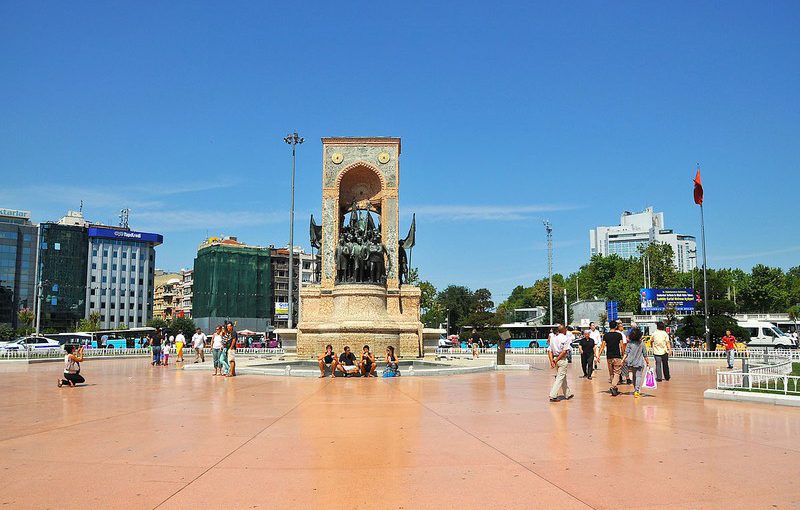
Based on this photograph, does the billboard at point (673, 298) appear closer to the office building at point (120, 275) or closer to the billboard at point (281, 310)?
the billboard at point (281, 310)

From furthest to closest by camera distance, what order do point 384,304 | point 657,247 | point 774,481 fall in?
point 657,247 < point 384,304 < point 774,481

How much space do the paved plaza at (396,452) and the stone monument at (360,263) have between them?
13179 millimetres

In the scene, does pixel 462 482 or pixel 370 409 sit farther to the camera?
pixel 370 409

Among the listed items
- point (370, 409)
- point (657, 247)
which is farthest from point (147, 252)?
point (370, 409)

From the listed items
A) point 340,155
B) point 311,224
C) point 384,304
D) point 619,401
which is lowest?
point 619,401

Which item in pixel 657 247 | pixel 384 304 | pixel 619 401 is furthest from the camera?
pixel 657 247

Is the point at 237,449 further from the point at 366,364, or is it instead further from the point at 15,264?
the point at 15,264

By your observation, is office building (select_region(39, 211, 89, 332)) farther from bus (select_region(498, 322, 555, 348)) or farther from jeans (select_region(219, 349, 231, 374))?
jeans (select_region(219, 349, 231, 374))

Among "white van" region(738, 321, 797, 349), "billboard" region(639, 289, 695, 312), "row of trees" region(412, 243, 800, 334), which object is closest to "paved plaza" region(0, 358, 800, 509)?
"white van" region(738, 321, 797, 349)

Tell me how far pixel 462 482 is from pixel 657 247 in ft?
319

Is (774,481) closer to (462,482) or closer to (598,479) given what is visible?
(598,479)

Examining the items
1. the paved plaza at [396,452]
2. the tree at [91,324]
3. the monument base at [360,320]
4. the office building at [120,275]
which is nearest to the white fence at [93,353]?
the monument base at [360,320]

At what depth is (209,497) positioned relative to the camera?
5.90 metres

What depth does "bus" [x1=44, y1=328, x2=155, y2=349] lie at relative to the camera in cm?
5816
